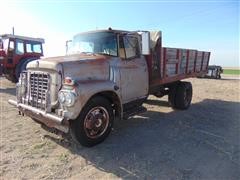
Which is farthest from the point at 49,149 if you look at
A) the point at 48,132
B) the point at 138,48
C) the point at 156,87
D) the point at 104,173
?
the point at 156,87

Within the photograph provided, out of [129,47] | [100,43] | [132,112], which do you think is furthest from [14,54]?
[132,112]

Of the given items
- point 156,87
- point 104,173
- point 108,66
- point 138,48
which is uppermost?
point 138,48

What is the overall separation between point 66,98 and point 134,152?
169 centimetres

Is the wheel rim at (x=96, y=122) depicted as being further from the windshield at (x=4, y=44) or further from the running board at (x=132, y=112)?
Result: the windshield at (x=4, y=44)

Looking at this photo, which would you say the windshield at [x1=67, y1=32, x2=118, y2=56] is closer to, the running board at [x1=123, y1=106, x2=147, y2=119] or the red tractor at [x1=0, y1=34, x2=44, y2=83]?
the running board at [x1=123, y1=106, x2=147, y2=119]

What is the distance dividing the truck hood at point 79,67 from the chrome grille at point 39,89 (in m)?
0.15

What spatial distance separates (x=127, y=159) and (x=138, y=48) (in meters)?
3.10

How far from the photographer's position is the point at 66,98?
4.55 meters

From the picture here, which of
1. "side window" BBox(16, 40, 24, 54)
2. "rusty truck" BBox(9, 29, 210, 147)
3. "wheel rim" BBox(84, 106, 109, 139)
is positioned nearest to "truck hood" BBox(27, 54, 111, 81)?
"rusty truck" BBox(9, 29, 210, 147)

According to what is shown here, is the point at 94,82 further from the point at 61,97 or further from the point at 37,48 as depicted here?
the point at 37,48

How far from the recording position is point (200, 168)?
4277 millimetres

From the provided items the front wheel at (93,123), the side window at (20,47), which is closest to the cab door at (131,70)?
the front wheel at (93,123)

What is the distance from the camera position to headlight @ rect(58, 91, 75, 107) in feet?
14.8

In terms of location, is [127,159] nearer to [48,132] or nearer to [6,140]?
[48,132]
